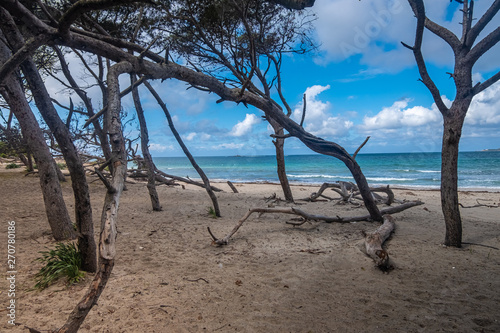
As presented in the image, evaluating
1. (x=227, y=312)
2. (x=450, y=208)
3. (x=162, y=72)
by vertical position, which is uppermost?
(x=162, y=72)

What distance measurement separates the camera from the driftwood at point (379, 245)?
3.57m

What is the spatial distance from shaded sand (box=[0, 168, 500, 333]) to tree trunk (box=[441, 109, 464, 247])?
10.9 inches

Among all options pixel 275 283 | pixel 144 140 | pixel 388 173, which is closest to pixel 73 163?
pixel 275 283

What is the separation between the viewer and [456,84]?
13.7 ft

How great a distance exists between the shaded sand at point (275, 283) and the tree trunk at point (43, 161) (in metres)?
0.35

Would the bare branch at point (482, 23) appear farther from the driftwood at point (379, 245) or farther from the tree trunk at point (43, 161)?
the tree trunk at point (43, 161)

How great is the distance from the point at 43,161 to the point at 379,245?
17.3ft

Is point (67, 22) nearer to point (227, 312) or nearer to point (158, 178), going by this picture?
point (227, 312)

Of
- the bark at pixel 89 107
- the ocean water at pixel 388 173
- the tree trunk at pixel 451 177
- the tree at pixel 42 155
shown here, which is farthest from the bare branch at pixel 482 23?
the ocean water at pixel 388 173

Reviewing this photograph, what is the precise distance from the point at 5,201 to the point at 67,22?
6.87 metres

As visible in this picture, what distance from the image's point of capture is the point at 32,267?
345cm

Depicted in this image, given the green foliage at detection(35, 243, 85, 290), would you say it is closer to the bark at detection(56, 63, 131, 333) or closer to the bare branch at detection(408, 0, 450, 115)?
the bark at detection(56, 63, 131, 333)

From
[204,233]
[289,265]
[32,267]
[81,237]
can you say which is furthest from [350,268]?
[32,267]

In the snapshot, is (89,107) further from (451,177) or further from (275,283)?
(451,177)
